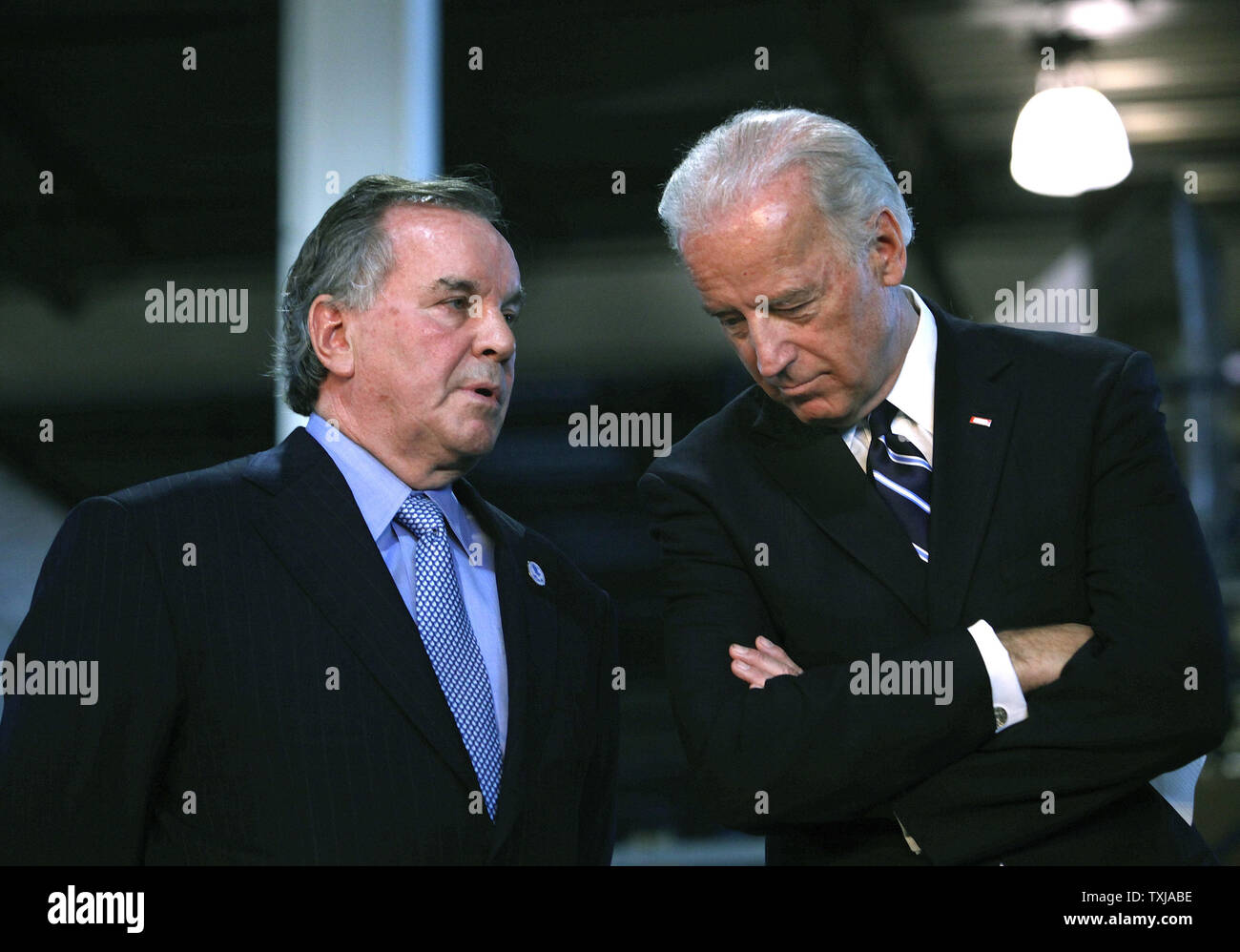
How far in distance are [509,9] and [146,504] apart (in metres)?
1.52

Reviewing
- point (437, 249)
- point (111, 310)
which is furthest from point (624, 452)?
point (437, 249)

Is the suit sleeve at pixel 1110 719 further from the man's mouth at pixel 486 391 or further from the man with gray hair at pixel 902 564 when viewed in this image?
the man's mouth at pixel 486 391

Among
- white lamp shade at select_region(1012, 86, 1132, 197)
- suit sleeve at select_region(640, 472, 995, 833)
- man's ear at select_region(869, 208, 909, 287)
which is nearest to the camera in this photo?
suit sleeve at select_region(640, 472, 995, 833)

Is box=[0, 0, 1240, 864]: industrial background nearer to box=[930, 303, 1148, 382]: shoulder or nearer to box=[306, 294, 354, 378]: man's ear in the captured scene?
box=[306, 294, 354, 378]: man's ear

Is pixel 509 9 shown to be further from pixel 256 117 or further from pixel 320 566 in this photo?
pixel 320 566

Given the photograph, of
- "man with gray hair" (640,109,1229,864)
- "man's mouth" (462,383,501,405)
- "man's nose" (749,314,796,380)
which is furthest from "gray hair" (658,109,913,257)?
"man's mouth" (462,383,501,405)

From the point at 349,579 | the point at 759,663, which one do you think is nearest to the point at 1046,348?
the point at 759,663

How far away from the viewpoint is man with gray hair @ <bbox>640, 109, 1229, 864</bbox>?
178 centimetres

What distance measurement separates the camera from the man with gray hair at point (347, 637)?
189 centimetres

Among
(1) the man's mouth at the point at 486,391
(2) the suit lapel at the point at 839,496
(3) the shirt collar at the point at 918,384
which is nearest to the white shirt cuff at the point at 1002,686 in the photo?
(2) the suit lapel at the point at 839,496

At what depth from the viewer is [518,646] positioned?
207 cm

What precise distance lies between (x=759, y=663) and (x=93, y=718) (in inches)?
38.1

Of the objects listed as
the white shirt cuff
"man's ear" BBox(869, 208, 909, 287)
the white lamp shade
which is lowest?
the white shirt cuff

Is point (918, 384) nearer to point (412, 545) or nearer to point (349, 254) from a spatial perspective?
point (412, 545)
